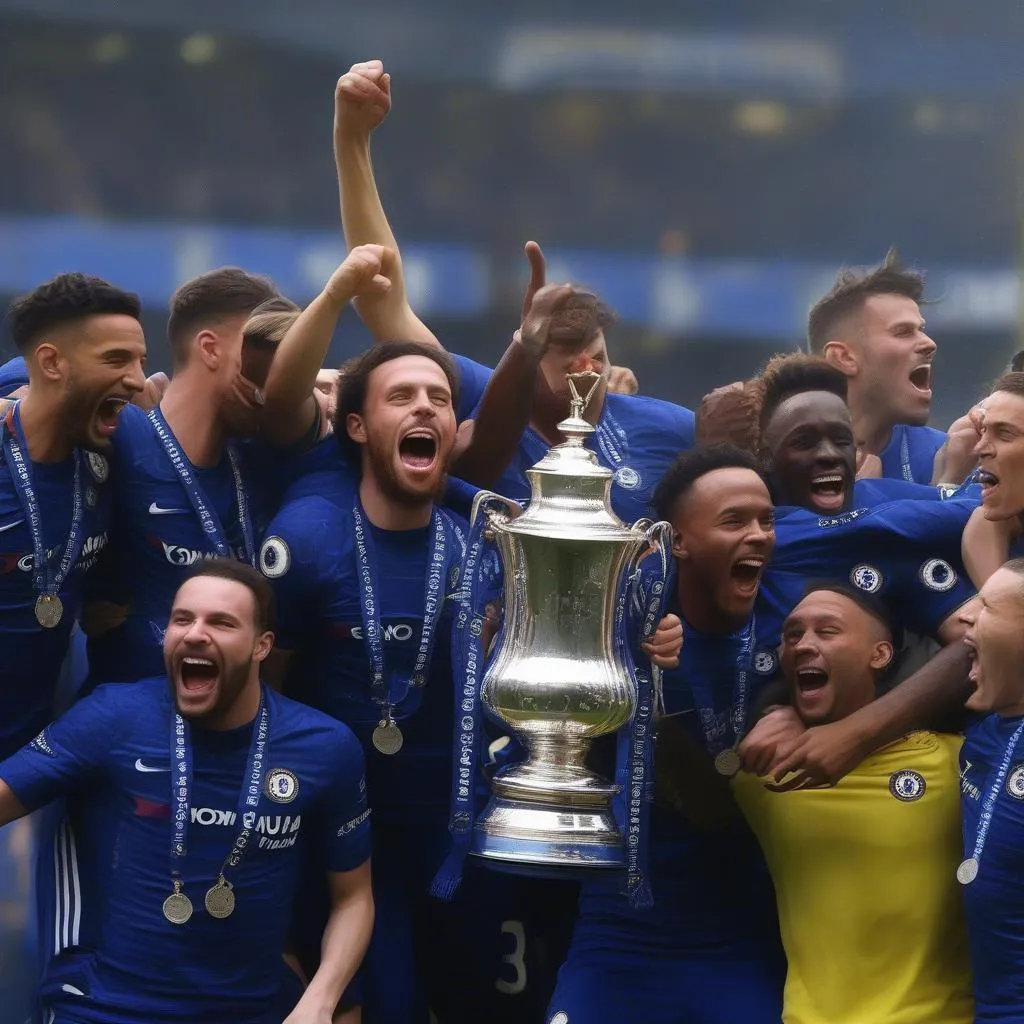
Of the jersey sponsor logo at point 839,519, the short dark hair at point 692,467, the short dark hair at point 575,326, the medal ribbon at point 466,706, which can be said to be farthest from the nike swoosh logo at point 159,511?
the jersey sponsor logo at point 839,519

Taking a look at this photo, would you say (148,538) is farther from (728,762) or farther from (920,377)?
(920,377)

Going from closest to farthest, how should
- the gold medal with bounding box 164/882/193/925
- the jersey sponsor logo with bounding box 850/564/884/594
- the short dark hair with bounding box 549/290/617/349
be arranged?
1. the gold medal with bounding box 164/882/193/925
2. the jersey sponsor logo with bounding box 850/564/884/594
3. the short dark hair with bounding box 549/290/617/349

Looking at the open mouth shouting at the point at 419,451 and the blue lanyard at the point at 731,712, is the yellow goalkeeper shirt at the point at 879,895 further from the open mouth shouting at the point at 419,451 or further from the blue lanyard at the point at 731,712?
the open mouth shouting at the point at 419,451

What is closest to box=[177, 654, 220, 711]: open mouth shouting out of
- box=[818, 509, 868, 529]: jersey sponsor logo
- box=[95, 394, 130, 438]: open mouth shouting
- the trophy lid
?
box=[95, 394, 130, 438]: open mouth shouting

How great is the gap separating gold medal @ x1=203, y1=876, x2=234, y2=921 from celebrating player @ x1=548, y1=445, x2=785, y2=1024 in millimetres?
653

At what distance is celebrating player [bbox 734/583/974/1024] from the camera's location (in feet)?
10.5

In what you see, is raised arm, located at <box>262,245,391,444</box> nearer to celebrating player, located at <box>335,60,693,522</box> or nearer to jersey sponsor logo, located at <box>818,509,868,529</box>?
celebrating player, located at <box>335,60,693,522</box>

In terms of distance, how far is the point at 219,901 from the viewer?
316 centimetres

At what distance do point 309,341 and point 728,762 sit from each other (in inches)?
43.5

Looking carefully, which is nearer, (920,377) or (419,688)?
(419,688)

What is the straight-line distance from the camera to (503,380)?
3436 mm

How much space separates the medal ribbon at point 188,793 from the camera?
3174 mm

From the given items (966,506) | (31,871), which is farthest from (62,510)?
(966,506)

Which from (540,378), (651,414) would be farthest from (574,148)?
(540,378)
